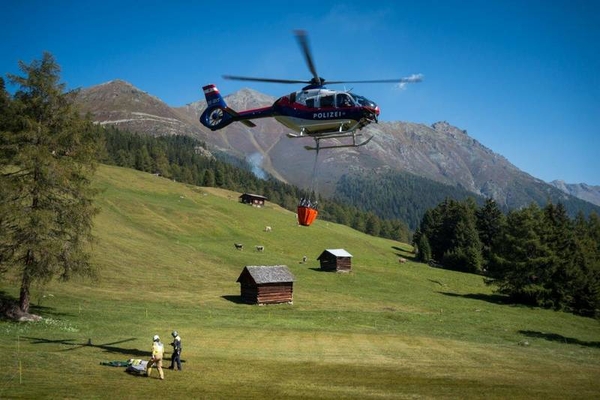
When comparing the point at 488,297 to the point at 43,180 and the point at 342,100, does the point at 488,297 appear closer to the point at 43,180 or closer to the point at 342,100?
the point at 342,100

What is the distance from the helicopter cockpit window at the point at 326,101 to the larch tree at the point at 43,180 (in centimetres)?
1934

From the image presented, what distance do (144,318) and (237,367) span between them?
17889 millimetres

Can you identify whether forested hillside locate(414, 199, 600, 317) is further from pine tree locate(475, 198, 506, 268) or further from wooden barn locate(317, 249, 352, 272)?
pine tree locate(475, 198, 506, 268)

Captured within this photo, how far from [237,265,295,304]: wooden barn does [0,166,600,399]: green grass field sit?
2071mm

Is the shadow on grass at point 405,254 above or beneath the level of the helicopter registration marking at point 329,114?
beneath

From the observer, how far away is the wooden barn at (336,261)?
79.5 m

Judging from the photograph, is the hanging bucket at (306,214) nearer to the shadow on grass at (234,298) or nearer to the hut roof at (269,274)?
the hut roof at (269,274)

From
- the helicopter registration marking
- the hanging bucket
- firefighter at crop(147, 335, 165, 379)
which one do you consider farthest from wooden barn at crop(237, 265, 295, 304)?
firefighter at crop(147, 335, 165, 379)

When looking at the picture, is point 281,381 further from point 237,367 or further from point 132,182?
point 132,182

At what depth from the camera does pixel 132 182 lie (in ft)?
394

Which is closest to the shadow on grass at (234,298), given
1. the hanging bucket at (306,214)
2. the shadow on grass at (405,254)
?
the hanging bucket at (306,214)

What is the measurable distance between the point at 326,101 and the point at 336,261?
55261 mm

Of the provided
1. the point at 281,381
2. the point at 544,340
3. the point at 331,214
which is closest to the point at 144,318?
the point at 281,381

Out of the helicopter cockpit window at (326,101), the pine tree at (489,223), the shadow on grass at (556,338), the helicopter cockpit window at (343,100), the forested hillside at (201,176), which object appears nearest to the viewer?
the helicopter cockpit window at (343,100)
